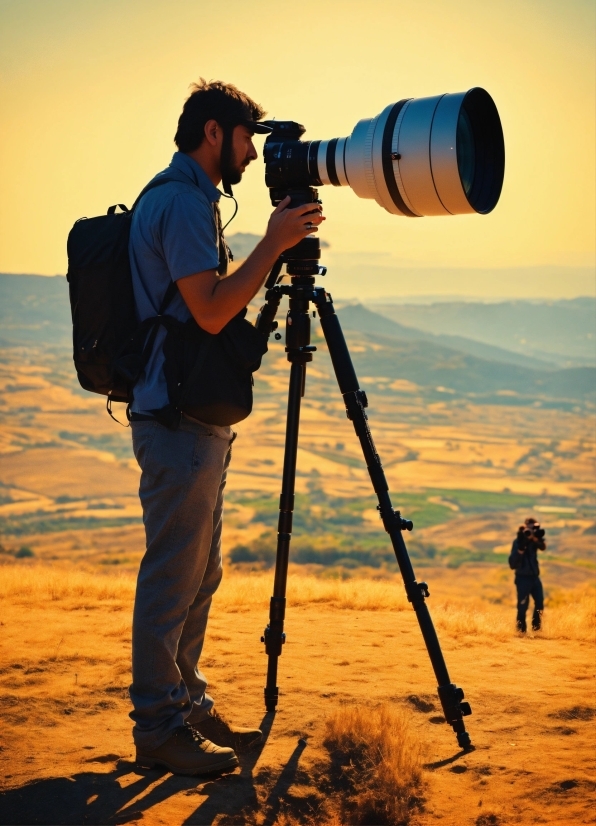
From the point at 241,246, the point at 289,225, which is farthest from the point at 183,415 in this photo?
the point at 241,246

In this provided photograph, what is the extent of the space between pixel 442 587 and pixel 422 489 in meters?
48.0

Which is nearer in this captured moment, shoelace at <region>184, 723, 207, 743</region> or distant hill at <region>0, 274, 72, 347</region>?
shoelace at <region>184, 723, 207, 743</region>

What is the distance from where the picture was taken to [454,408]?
172 m

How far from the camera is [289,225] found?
295 centimetres

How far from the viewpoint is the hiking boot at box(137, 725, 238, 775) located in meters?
3.03

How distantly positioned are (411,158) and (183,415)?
122 cm

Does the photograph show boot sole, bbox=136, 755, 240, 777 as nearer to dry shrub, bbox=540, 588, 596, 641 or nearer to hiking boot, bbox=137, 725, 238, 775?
hiking boot, bbox=137, 725, 238, 775

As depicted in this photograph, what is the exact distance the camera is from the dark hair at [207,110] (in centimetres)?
293

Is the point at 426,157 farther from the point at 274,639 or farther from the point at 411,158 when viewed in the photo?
the point at 274,639

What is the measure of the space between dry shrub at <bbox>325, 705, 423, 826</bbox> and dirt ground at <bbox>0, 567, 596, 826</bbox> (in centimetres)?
6

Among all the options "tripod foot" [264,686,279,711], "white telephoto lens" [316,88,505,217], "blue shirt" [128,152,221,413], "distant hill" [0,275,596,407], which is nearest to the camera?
"blue shirt" [128,152,221,413]

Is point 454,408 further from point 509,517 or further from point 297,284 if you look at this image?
point 297,284

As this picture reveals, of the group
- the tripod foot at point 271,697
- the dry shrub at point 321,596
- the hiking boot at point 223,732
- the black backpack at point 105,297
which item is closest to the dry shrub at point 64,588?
the dry shrub at point 321,596

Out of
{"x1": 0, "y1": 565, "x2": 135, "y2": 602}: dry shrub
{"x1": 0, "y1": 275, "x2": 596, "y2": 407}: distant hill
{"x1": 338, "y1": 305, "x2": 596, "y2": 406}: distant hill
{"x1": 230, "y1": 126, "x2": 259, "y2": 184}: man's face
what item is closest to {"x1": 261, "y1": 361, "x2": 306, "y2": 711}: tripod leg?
{"x1": 230, "y1": 126, "x2": 259, "y2": 184}: man's face
